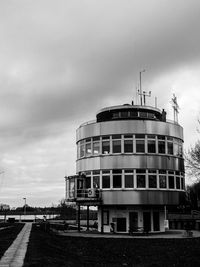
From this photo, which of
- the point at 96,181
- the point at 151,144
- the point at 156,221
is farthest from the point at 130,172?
the point at 156,221

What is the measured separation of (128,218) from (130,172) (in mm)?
4389

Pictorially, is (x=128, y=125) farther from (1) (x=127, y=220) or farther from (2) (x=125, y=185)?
(1) (x=127, y=220)

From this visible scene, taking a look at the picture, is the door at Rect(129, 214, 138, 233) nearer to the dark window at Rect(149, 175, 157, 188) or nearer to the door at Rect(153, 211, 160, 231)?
the door at Rect(153, 211, 160, 231)

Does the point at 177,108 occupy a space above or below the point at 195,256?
above

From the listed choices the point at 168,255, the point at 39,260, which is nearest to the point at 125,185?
the point at 168,255

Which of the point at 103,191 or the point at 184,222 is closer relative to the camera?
the point at 103,191

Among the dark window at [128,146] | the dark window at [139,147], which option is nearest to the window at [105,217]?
the dark window at [128,146]

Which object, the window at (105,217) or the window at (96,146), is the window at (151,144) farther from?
the window at (105,217)

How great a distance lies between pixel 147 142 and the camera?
42.3 metres

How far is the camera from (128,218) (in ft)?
140

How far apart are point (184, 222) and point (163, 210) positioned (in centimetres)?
1572

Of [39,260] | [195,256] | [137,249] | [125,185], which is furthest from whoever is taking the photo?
[125,185]

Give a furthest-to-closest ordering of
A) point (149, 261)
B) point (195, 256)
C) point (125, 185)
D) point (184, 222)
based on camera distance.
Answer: point (184, 222) < point (125, 185) < point (195, 256) < point (149, 261)

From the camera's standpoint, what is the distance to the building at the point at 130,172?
41.5m
